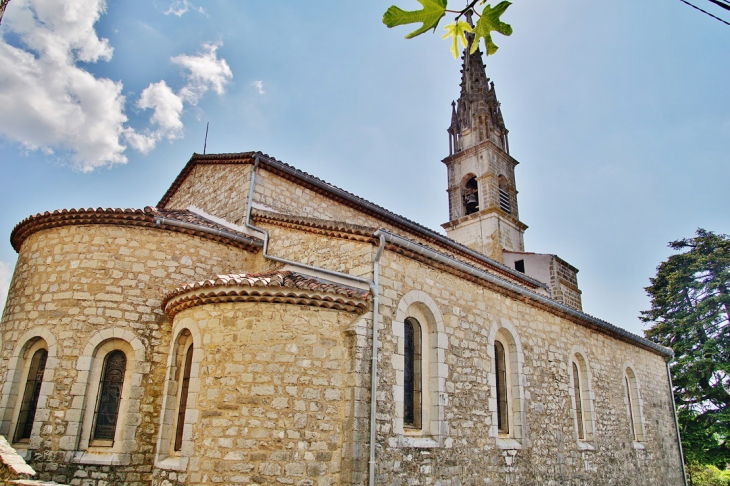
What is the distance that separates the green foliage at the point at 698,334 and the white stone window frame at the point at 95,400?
1904cm

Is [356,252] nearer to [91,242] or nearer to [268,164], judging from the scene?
[268,164]

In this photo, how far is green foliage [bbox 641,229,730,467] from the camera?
1794 cm

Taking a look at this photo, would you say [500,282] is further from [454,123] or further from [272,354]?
[454,123]

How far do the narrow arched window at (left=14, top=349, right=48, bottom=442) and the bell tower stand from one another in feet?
53.5

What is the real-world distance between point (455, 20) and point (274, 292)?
529cm

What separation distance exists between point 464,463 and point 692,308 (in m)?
16.5

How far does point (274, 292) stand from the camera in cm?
700

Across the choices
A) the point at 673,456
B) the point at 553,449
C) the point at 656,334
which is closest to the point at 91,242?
the point at 553,449

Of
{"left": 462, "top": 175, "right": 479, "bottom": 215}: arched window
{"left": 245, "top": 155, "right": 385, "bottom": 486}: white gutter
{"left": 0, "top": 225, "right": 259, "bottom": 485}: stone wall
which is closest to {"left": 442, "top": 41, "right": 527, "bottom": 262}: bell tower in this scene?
{"left": 462, "top": 175, "right": 479, "bottom": 215}: arched window

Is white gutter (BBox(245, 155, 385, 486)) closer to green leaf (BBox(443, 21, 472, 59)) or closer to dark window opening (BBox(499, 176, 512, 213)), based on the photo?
green leaf (BBox(443, 21, 472, 59))

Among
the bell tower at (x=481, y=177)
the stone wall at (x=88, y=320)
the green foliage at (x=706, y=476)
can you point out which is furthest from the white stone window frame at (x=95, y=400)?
the green foliage at (x=706, y=476)

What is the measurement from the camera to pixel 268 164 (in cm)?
1062

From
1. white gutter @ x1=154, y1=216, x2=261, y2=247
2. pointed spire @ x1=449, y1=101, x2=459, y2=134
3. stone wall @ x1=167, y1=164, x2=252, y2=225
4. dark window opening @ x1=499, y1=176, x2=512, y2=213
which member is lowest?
white gutter @ x1=154, y1=216, x2=261, y2=247

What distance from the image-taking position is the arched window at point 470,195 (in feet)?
73.5
